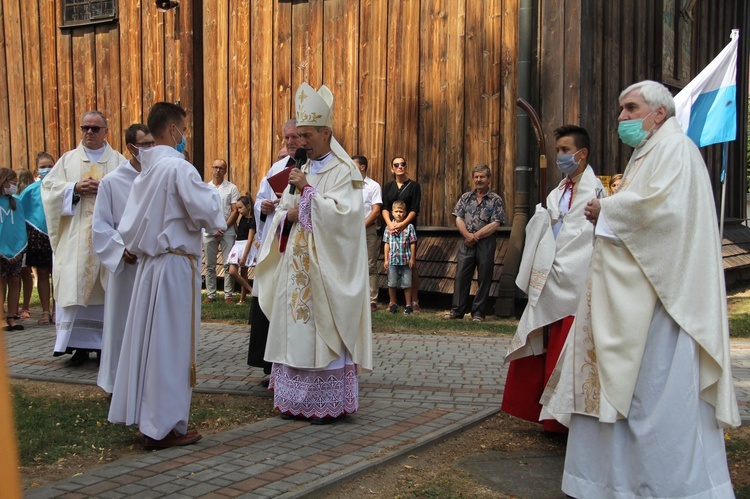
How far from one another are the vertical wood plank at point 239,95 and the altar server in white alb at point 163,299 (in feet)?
26.4

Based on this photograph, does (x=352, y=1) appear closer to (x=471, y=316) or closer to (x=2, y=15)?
(x=471, y=316)

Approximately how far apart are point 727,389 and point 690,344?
0.29 m

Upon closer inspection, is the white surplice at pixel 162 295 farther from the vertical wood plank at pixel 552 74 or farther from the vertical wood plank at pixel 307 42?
the vertical wood plank at pixel 307 42

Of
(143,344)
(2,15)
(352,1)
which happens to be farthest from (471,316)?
(2,15)

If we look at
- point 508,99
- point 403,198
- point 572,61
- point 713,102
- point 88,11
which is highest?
point 88,11

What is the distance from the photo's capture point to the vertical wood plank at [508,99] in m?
10.8

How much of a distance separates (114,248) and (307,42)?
755 cm

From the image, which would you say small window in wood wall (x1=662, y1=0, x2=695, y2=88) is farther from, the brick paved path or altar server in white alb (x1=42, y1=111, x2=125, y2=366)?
altar server in white alb (x1=42, y1=111, x2=125, y2=366)

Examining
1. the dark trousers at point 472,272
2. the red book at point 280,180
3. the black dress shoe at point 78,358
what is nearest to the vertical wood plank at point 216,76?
the dark trousers at point 472,272

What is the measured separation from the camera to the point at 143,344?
16.4 feet

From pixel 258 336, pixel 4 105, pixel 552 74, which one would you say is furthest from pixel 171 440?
pixel 4 105

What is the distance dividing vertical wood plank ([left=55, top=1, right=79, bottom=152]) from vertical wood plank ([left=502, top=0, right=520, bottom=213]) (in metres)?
7.80

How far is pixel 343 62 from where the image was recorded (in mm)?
12164

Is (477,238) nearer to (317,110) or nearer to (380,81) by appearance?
(380,81)
